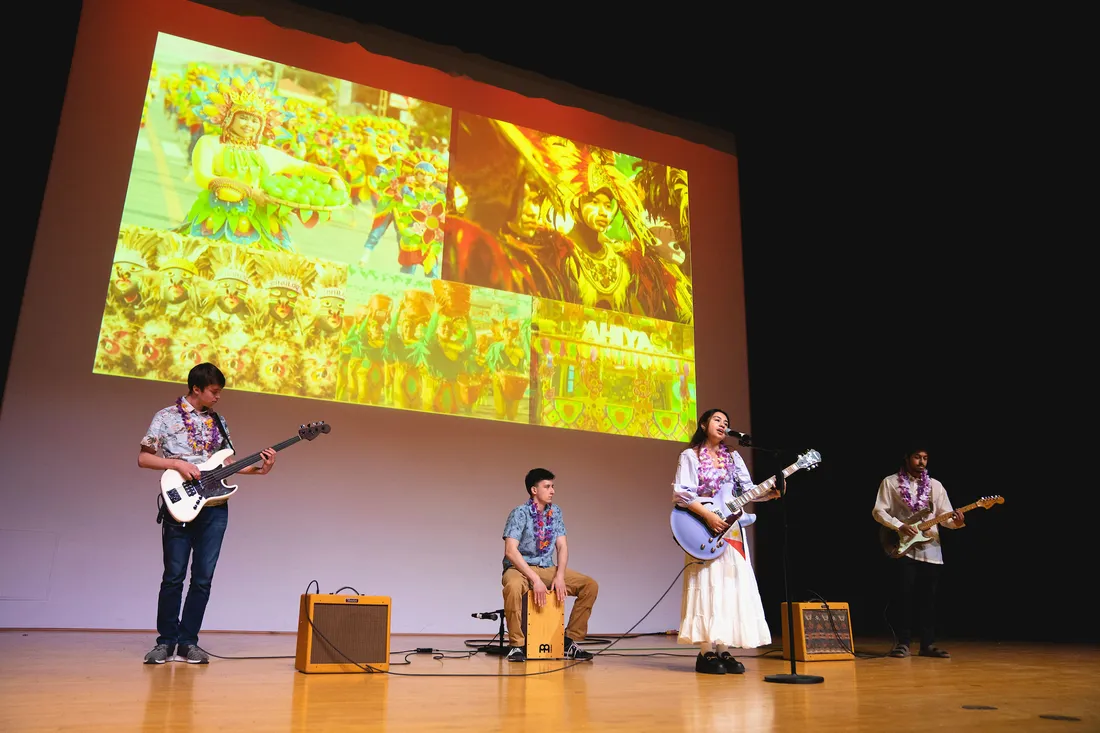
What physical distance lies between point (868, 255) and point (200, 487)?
5.22m

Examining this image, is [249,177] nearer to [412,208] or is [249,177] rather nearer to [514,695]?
[412,208]

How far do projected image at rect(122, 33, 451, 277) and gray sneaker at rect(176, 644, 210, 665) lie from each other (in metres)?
2.57

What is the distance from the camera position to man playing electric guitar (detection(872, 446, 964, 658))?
438 cm

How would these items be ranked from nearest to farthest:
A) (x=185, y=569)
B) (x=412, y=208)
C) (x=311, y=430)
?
1. (x=185, y=569)
2. (x=311, y=430)
3. (x=412, y=208)

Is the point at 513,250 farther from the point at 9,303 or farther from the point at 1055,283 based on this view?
the point at 1055,283

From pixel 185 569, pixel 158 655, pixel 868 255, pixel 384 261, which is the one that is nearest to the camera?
pixel 158 655

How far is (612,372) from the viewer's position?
18.6 feet

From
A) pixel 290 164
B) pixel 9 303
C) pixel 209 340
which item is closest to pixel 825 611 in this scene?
pixel 209 340

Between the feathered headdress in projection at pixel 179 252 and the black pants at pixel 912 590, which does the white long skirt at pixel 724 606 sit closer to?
the black pants at pixel 912 590

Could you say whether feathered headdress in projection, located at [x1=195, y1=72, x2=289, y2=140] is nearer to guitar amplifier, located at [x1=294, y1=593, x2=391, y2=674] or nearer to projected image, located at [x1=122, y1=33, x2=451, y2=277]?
projected image, located at [x1=122, y1=33, x2=451, y2=277]

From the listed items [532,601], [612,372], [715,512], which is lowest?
[532,601]

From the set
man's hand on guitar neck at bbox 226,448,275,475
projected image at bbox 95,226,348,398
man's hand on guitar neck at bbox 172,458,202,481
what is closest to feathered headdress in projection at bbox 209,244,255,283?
projected image at bbox 95,226,348,398

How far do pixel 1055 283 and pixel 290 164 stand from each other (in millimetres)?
5066

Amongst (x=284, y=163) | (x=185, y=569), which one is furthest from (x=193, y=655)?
(x=284, y=163)
